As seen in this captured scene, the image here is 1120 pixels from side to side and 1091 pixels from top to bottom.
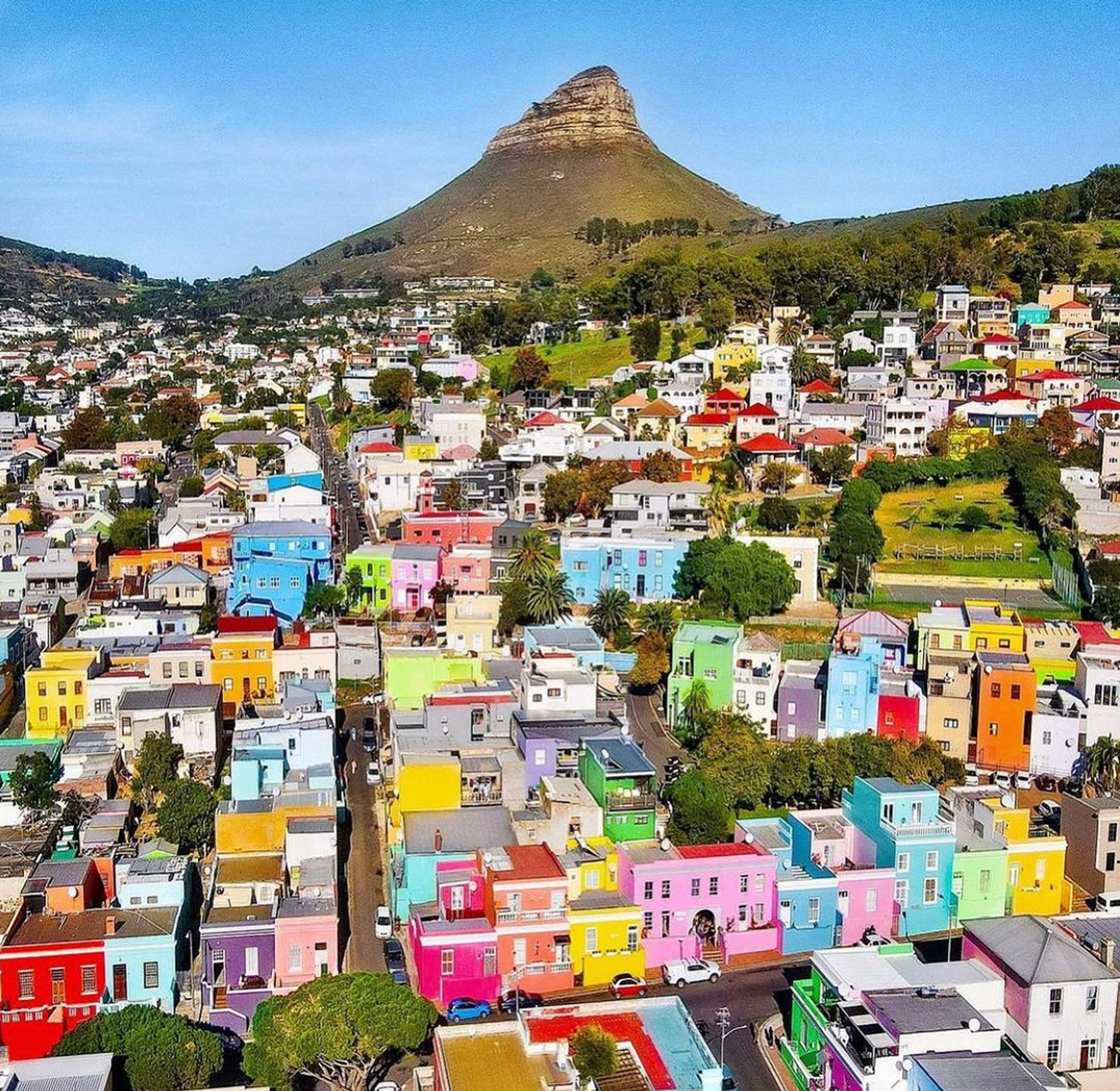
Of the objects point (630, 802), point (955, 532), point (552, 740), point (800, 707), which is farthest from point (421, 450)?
point (630, 802)

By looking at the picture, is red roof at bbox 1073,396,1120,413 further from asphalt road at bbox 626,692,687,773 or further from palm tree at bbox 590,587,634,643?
asphalt road at bbox 626,692,687,773

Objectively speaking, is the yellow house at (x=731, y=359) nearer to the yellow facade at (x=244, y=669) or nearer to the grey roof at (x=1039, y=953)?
the yellow facade at (x=244, y=669)

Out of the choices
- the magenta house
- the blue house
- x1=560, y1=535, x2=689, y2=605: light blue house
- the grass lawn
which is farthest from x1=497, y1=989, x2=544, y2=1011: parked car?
the grass lawn

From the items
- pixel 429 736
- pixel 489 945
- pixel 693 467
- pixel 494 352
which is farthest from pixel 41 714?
pixel 494 352

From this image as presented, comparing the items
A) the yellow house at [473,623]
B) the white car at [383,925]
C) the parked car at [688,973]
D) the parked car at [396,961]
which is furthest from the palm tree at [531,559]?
the parked car at [688,973]

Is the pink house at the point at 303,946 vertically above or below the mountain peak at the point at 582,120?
below

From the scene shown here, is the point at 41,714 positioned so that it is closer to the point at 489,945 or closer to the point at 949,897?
the point at 489,945
